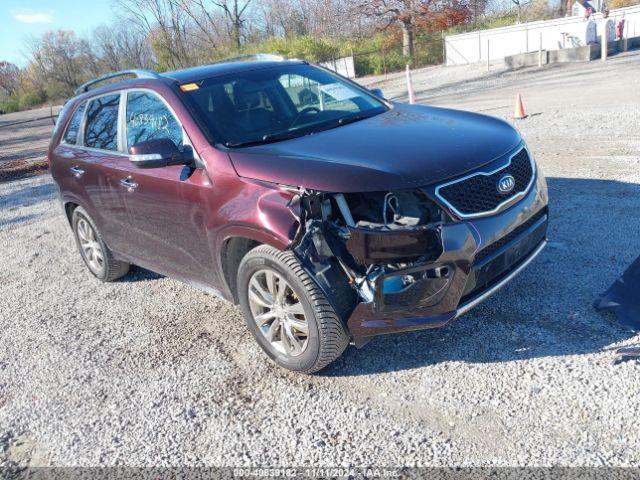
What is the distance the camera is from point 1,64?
215ft

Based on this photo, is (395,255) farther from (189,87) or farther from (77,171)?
(77,171)

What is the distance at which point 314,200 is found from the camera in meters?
3.19

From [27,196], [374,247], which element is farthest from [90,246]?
[27,196]

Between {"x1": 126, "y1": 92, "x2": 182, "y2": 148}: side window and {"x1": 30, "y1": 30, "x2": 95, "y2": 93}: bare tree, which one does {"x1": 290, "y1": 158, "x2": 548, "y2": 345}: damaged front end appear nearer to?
{"x1": 126, "y1": 92, "x2": 182, "y2": 148}: side window

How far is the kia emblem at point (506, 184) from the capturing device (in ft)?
11.1

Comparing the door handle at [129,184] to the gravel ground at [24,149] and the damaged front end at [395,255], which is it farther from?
the gravel ground at [24,149]

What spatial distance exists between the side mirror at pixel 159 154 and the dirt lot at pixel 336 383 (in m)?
1.36

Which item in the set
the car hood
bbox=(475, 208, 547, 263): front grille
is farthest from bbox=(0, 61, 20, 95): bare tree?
bbox=(475, 208, 547, 263): front grille

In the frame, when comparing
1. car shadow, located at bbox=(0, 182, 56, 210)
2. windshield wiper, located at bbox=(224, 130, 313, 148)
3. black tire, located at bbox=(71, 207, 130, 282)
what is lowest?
car shadow, located at bbox=(0, 182, 56, 210)

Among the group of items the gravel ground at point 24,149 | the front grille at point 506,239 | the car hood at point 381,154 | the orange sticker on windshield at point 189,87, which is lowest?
the gravel ground at point 24,149

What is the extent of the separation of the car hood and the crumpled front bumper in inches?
13.6

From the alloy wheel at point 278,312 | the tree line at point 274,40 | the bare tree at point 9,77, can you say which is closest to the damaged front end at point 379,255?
the alloy wheel at point 278,312

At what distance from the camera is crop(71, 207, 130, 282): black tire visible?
548cm

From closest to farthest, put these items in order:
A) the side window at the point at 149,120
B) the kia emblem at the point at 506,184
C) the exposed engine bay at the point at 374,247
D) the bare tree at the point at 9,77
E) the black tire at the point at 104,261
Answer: the exposed engine bay at the point at 374,247 → the kia emblem at the point at 506,184 → the side window at the point at 149,120 → the black tire at the point at 104,261 → the bare tree at the point at 9,77
